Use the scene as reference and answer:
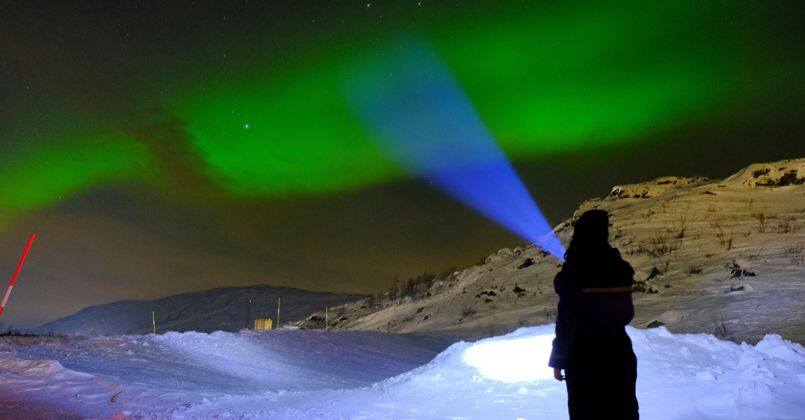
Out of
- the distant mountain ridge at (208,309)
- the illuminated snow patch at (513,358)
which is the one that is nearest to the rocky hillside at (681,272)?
the illuminated snow patch at (513,358)

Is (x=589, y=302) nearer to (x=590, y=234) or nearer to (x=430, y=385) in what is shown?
(x=590, y=234)

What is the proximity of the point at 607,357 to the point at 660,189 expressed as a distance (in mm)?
30651

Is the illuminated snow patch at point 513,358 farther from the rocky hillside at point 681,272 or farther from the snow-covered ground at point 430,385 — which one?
the rocky hillside at point 681,272

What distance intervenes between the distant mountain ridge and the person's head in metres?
40.1

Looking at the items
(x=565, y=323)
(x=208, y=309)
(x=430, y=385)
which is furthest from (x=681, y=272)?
(x=208, y=309)

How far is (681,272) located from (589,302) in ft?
51.4

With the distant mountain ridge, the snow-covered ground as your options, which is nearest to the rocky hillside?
the snow-covered ground

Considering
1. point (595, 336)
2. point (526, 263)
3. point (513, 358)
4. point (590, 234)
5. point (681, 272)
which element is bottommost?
point (513, 358)

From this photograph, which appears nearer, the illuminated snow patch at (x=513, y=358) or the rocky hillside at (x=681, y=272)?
the illuminated snow patch at (x=513, y=358)

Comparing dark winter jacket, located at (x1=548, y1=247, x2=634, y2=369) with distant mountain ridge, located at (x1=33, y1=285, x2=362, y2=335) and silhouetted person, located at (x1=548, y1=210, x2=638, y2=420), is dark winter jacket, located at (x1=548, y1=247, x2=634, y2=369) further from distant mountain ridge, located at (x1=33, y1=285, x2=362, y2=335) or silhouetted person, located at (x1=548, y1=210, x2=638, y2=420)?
distant mountain ridge, located at (x1=33, y1=285, x2=362, y2=335)

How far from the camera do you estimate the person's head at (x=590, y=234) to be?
376 cm

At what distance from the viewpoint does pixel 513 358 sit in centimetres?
727

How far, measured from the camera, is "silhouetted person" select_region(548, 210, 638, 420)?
3.68m

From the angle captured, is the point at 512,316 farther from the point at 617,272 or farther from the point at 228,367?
the point at 617,272
